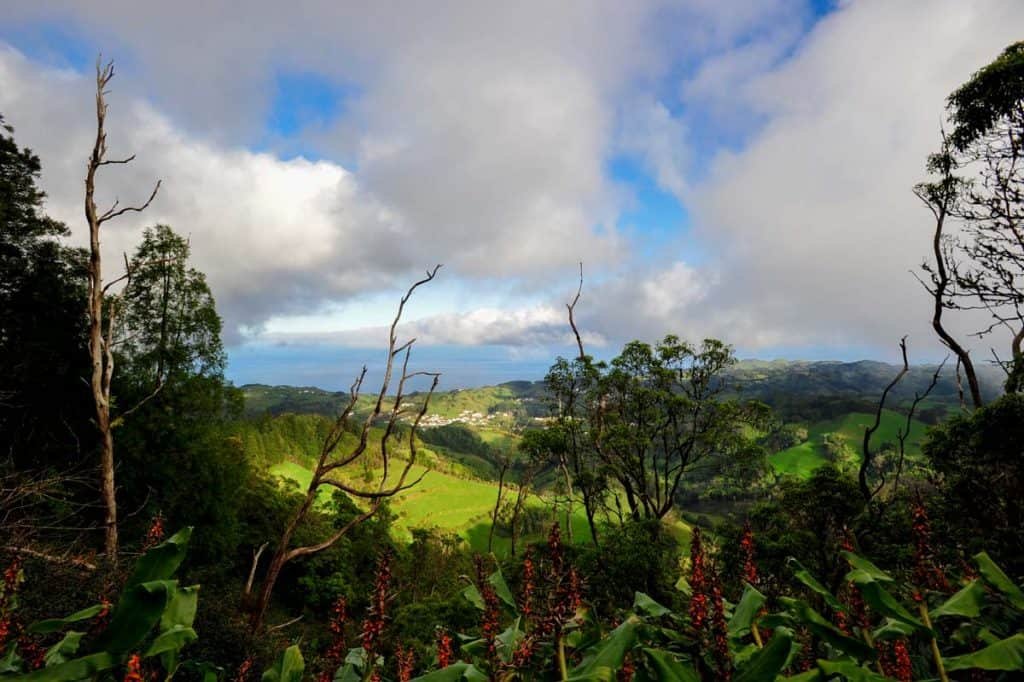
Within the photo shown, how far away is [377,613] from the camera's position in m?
1.50

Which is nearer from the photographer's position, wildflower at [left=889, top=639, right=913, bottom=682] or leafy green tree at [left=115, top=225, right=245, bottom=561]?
wildflower at [left=889, top=639, right=913, bottom=682]

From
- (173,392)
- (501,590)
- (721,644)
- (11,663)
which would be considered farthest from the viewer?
(173,392)

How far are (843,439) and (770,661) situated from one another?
12992 centimetres

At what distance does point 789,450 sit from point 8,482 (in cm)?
12507

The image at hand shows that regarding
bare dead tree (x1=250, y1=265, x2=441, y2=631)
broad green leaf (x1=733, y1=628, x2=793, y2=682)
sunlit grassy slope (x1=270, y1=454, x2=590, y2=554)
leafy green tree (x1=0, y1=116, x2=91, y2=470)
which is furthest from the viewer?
sunlit grassy slope (x1=270, y1=454, x2=590, y2=554)

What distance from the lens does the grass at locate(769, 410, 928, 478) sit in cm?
9320

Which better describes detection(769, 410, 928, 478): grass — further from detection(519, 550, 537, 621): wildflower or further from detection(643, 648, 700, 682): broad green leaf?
detection(643, 648, 700, 682): broad green leaf

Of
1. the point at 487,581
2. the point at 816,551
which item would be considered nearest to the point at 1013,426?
the point at 816,551

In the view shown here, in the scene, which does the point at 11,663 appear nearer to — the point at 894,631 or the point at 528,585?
the point at 528,585

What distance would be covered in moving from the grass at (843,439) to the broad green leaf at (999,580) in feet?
330

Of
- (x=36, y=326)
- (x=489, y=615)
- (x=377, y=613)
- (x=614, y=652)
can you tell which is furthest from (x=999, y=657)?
(x=36, y=326)

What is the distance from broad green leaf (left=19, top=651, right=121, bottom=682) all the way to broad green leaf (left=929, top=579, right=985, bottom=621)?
7.54ft

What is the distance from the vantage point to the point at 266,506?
25062mm

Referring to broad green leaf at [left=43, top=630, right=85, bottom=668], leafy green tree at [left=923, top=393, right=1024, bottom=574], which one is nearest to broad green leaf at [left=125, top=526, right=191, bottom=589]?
broad green leaf at [left=43, top=630, right=85, bottom=668]
